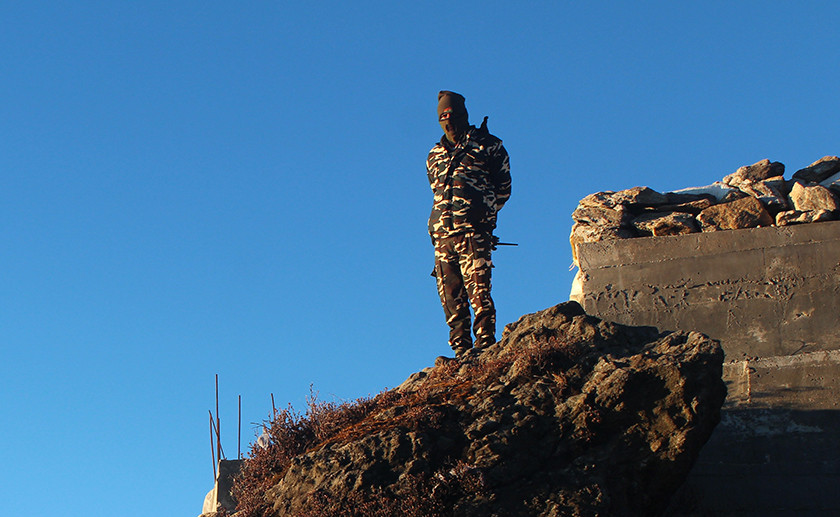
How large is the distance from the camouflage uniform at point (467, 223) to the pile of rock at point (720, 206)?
1.15 metres

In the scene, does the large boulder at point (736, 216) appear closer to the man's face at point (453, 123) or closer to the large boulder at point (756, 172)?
the large boulder at point (756, 172)

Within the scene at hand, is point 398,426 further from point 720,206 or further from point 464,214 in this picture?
point 720,206

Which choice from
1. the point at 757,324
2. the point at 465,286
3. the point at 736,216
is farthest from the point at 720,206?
the point at 465,286

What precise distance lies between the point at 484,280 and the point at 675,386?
2.81m

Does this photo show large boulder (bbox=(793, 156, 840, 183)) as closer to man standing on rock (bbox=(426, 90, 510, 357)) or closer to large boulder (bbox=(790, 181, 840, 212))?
large boulder (bbox=(790, 181, 840, 212))

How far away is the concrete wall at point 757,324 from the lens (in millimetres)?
7867

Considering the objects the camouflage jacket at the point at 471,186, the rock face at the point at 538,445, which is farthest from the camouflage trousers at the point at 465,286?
Result: the rock face at the point at 538,445

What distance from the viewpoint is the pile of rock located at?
31.1 feet

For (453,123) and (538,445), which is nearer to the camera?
(538,445)

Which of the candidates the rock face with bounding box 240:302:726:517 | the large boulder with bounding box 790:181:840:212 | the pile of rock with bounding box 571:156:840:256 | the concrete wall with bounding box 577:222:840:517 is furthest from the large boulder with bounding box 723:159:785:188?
the rock face with bounding box 240:302:726:517

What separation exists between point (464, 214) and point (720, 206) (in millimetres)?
2535

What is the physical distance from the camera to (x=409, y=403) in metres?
7.03

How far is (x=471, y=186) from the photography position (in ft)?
30.1

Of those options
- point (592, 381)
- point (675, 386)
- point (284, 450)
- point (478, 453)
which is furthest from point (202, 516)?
point (675, 386)
